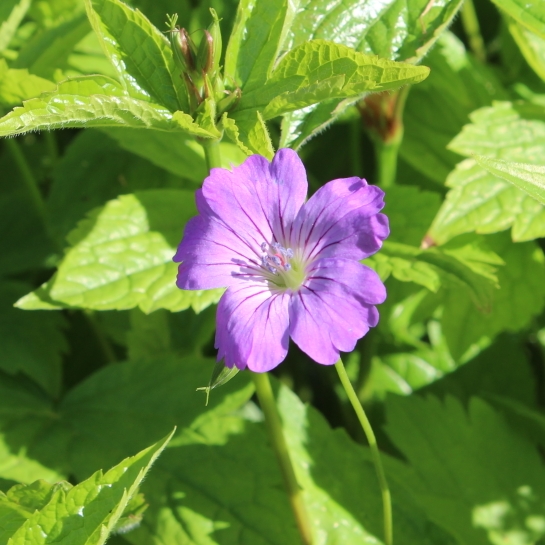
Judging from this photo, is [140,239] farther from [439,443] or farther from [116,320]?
[439,443]

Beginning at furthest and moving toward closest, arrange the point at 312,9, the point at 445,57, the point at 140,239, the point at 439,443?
the point at 445,57
the point at 439,443
the point at 140,239
the point at 312,9

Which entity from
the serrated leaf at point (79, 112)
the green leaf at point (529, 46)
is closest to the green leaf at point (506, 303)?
the green leaf at point (529, 46)

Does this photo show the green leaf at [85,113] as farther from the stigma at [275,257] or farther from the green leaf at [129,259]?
the green leaf at [129,259]

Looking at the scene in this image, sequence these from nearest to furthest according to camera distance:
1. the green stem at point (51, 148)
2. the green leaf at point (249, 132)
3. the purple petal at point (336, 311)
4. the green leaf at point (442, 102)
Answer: the purple petal at point (336, 311) < the green leaf at point (249, 132) < the green leaf at point (442, 102) < the green stem at point (51, 148)

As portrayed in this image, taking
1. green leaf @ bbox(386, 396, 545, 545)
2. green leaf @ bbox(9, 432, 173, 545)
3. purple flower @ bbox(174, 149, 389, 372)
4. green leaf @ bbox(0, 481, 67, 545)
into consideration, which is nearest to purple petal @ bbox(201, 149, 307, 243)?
purple flower @ bbox(174, 149, 389, 372)

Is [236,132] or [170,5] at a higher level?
[236,132]

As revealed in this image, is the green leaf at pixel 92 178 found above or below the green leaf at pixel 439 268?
below

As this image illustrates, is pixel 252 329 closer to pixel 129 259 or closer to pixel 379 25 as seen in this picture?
pixel 129 259

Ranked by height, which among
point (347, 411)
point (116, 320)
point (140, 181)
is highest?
point (140, 181)

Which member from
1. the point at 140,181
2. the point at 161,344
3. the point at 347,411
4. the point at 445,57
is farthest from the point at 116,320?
the point at 445,57
